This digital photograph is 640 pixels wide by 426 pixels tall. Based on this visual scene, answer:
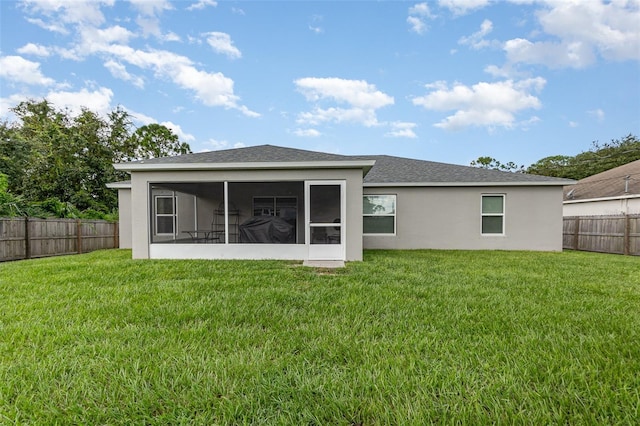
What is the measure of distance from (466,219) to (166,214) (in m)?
11.0

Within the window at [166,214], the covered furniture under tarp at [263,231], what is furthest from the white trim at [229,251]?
the window at [166,214]

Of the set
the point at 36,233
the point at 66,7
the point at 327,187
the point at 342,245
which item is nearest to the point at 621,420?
the point at 342,245

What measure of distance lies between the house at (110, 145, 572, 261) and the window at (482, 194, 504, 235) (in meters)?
0.04

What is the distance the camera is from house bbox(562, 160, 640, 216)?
41.8ft

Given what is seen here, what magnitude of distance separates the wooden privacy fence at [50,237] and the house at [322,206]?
119cm

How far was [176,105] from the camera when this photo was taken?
54.4 ft

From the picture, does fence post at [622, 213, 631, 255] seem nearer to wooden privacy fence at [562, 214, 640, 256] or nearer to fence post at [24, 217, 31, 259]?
wooden privacy fence at [562, 214, 640, 256]

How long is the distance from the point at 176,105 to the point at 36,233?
9.55 m

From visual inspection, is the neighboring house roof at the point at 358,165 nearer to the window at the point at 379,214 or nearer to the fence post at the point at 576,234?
the window at the point at 379,214

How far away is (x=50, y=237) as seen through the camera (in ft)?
33.0

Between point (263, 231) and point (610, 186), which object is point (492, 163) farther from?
point (263, 231)

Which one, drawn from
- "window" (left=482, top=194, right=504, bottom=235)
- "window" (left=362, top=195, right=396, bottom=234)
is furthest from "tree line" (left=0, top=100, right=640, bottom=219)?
"window" (left=482, top=194, right=504, bottom=235)

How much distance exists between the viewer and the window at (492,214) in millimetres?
10922

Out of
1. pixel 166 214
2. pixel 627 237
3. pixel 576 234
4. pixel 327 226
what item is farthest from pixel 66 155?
pixel 627 237
